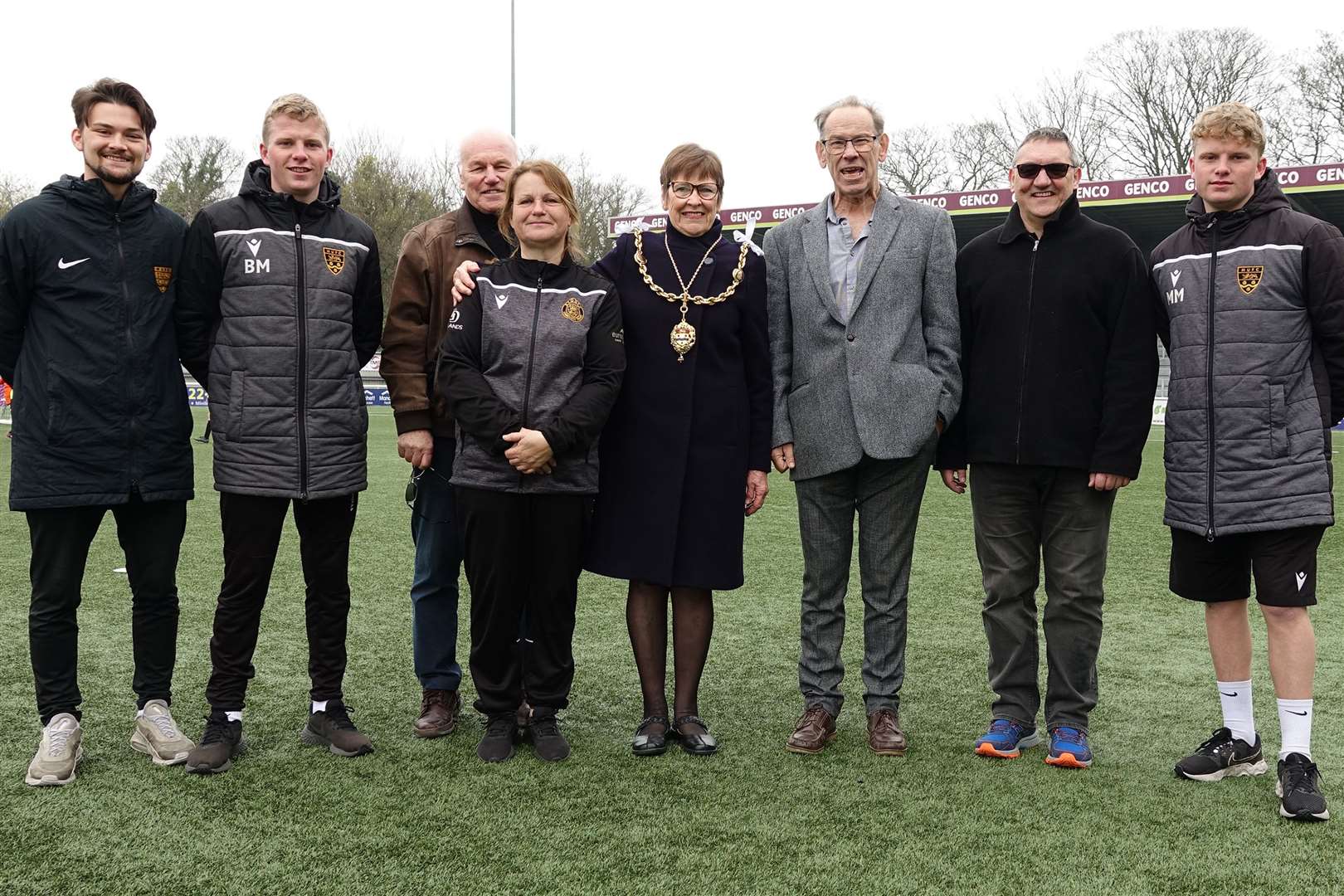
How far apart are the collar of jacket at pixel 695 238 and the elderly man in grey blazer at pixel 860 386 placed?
0.74 feet

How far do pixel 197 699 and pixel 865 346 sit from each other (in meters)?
2.56

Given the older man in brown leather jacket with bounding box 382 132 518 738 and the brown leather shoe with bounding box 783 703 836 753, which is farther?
the older man in brown leather jacket with bounding box 382 132 518 738

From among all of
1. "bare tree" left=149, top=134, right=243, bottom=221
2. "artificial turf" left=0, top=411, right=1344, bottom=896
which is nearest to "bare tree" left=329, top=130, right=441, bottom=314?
"bare tree" left=149, top=134, right=243, bottom=221

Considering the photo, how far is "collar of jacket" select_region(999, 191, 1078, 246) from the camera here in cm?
352

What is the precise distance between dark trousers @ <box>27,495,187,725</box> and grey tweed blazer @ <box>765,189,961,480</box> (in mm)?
1859

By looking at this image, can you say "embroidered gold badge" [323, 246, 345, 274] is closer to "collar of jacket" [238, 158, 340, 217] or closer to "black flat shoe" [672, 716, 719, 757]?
"collar of jacket" [238, 158, 340, 217]

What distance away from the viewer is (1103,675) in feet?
14.8

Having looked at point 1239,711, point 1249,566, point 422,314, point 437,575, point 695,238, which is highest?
point 695,238

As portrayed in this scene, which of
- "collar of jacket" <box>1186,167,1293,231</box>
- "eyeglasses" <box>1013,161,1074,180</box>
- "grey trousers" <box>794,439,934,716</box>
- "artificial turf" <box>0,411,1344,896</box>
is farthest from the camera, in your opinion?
"grey trousers" <box>794,439,934,716</box>

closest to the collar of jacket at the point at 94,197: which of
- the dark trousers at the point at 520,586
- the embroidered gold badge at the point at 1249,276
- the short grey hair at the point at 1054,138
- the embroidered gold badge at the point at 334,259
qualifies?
the embroidered gold badge at the point at 334,259

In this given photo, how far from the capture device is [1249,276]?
3.20 metres

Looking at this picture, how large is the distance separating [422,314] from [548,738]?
1.37 meters

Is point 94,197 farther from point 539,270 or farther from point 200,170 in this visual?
point 200,170

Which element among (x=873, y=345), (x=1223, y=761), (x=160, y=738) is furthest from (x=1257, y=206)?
(x=160, y=738)
